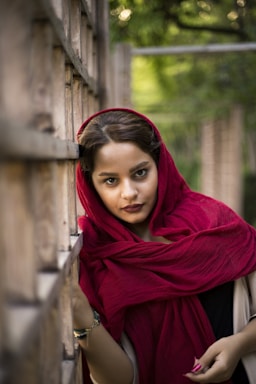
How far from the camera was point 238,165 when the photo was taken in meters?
8.41

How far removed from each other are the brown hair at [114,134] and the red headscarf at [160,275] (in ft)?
0.14

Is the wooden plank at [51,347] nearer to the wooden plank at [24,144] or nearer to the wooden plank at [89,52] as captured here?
the wooden plank at [24,144]

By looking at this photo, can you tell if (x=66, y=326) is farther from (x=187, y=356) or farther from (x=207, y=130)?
(x=207, y=130)

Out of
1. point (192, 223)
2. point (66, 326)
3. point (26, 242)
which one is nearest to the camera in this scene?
point (26, 242)

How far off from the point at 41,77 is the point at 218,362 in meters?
1.14

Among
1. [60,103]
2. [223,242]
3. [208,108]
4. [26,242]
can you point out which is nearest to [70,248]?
[60,103]

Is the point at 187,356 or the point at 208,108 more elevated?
the point at 208,108

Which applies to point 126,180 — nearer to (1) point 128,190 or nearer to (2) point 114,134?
(1) point 128,190

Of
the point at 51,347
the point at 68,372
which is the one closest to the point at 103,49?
the point at 68,372

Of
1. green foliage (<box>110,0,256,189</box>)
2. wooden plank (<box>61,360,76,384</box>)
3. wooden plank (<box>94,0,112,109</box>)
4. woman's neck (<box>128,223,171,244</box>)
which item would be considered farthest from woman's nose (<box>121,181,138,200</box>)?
green foliage (<box>110,0,256,189</box>)

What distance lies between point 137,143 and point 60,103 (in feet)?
1.69

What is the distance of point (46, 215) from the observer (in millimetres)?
1242

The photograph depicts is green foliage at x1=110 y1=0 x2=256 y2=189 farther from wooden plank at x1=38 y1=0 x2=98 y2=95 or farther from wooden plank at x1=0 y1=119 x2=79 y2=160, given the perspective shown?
wooden plank at x1=0 y1=119 x2=79 y2=160

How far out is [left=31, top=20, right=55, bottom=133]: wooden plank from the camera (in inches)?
46.1
